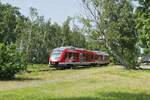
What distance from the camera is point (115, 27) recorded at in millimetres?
64812

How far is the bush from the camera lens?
30.5 m

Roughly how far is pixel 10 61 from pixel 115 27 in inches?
1391

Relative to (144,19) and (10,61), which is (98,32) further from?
(10,61)

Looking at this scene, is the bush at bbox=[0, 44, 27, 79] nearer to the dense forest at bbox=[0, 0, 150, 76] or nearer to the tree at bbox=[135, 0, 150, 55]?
the dense forest at bbox=[0, 0, 150, 76]

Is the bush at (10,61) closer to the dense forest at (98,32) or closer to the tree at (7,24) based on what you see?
the dense forest at (98,32)

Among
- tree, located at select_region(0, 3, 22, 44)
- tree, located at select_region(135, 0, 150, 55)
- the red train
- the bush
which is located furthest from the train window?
tree, located at select_region(0, 3, 22, 44)

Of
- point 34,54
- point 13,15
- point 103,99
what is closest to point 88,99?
point 103,99

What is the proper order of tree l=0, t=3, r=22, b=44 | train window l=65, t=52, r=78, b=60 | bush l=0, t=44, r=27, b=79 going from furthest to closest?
tree l=0, t=3, r=22, b=44
train window l=65, t=52, r=78, b=60
bush l=0, t=44, r=27, b=79

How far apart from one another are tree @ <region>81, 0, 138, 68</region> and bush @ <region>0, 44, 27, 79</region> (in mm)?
27993

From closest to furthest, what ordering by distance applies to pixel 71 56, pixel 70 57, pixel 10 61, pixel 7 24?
pixel 10 61
pixel 70 57
pixel 71 56
pixel 7 24

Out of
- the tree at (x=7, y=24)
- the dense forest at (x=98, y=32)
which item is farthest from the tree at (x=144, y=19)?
the tree at (x=7, y=24)

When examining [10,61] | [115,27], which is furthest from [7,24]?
[10,61]

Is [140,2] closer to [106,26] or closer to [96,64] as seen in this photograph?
[106,26]

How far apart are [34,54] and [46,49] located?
3.65 meters
